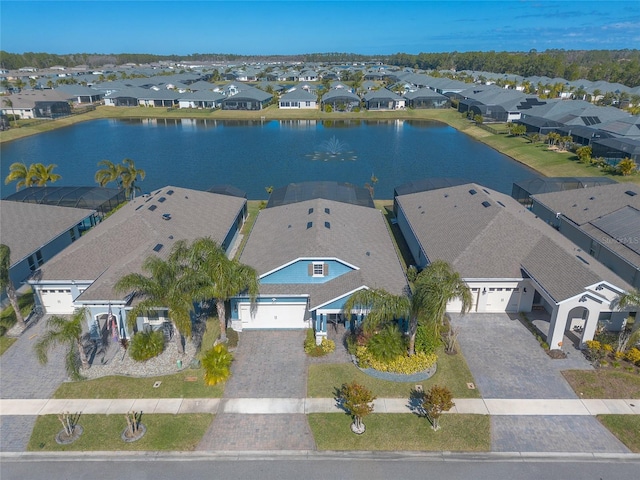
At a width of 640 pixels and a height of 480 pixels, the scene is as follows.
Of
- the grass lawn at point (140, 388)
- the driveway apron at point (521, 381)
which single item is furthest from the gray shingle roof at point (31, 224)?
the driveway apron at point (521, 381)

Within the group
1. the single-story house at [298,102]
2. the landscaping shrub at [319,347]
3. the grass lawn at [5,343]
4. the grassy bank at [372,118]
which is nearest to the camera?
the landscaping shrub at [319,347]

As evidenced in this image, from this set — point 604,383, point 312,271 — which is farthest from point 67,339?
point 604,383

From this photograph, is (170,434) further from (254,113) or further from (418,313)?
(254,113)

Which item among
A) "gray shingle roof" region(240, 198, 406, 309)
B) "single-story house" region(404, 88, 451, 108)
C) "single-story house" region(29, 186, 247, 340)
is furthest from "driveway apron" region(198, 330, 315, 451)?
"single-story house" region(404, 88, 451, 108)

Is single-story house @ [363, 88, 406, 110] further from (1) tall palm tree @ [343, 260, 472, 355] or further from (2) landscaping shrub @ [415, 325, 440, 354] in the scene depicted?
(2) landscaping shrub @ [415, 325, 440, 354]

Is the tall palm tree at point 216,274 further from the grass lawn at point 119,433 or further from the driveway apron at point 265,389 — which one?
the grass lawn at point 119,433

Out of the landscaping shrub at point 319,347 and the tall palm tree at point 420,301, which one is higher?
the tall palm tree at point 420,301

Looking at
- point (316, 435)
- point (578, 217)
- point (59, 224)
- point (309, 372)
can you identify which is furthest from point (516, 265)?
point (59, 224)

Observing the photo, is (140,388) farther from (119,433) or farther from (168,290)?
(168,290)
